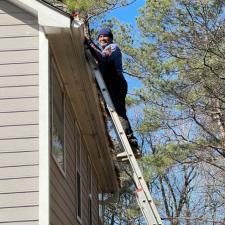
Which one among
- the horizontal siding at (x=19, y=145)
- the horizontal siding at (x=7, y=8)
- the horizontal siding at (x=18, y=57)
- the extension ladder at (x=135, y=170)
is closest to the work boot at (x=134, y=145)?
the extension ladder at (x=135, y=170)

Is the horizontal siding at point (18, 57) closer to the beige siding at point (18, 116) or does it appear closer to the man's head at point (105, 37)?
the beige siding at point (18, 116)

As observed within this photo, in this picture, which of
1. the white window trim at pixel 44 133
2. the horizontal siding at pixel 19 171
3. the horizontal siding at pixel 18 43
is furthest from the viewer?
the horizontal siding at pixel 18 43

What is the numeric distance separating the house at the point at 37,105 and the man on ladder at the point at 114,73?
25cm

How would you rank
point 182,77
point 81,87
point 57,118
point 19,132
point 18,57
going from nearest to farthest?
point 19,132 → point 18,57 → point 57,118 → point 81,87 → point 182,77

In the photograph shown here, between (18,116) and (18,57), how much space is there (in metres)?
0.82

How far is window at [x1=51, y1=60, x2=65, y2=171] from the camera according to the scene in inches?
290

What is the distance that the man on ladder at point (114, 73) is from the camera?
24.9 feet

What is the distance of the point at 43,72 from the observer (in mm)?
6746

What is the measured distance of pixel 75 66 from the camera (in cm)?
783

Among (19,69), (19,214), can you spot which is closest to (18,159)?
(19,214)

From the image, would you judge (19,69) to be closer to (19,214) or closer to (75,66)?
(75,66)

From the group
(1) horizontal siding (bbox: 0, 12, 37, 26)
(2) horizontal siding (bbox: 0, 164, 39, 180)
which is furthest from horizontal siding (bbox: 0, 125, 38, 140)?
(1) horizontal siding (bbox: 0, 12, 37, 26)

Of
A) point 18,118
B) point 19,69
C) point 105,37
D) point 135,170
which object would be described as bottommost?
point 135,170

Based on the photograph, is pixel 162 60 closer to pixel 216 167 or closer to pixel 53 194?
pixel 216 167
